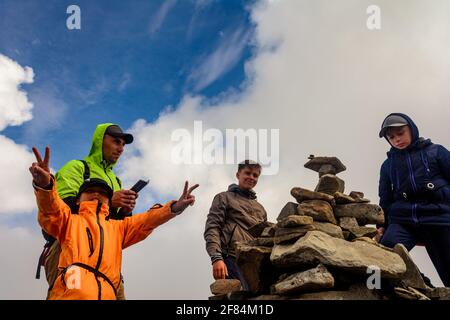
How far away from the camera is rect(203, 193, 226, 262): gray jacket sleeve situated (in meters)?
8.70

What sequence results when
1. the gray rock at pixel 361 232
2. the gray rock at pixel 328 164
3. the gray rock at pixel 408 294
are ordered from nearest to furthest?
the gray rock at pixel 408 294 → the gray rock at pixel 361 232 → the gray rock at pixel 328 164

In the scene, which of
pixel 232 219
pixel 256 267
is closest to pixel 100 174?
pixel 232 219

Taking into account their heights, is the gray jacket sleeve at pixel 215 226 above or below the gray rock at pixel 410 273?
above

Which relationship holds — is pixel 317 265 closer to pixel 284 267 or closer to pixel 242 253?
pixel 284 267

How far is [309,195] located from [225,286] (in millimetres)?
2526

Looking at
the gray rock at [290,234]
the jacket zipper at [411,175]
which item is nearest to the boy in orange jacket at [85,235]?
the gray rock at [290,234]

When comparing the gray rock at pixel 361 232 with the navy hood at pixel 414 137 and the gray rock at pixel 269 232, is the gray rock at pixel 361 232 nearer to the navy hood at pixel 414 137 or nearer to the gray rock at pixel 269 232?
the gray rock at pixel 269 232

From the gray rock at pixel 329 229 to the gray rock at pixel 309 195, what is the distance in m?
0.55

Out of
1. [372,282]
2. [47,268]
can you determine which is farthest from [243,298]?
[47,268]

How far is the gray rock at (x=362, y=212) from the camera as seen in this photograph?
8281mm

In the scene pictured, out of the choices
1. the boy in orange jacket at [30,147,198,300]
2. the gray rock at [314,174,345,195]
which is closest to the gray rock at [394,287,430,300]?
the gray rock at [314,174,345,195]

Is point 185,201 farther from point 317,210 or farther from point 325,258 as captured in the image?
point 317,210

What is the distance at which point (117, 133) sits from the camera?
790cm
